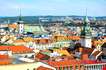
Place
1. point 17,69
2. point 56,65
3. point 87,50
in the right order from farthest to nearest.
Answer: point 87,50, point 56,65, point 17,69

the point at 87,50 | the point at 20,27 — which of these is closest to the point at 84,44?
the point at 87,50

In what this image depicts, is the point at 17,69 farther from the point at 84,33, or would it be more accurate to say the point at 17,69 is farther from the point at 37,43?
the point at 37,43

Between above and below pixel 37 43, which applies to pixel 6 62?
above

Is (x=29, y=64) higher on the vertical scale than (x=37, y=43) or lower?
higher

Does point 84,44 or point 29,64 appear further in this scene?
point 84,44

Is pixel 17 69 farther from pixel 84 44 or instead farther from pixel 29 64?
pixel 84 44

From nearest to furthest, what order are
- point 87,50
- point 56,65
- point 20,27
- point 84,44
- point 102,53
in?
point 56,65
point 102,53
point 87,50
point 84,44
point 20,27

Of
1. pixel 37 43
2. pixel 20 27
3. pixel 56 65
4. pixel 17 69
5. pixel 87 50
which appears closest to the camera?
pixel 17 69

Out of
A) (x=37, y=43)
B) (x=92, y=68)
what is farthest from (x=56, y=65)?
(x=37, y=43)

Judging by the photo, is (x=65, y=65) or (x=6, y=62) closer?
(x=6, y=62)
